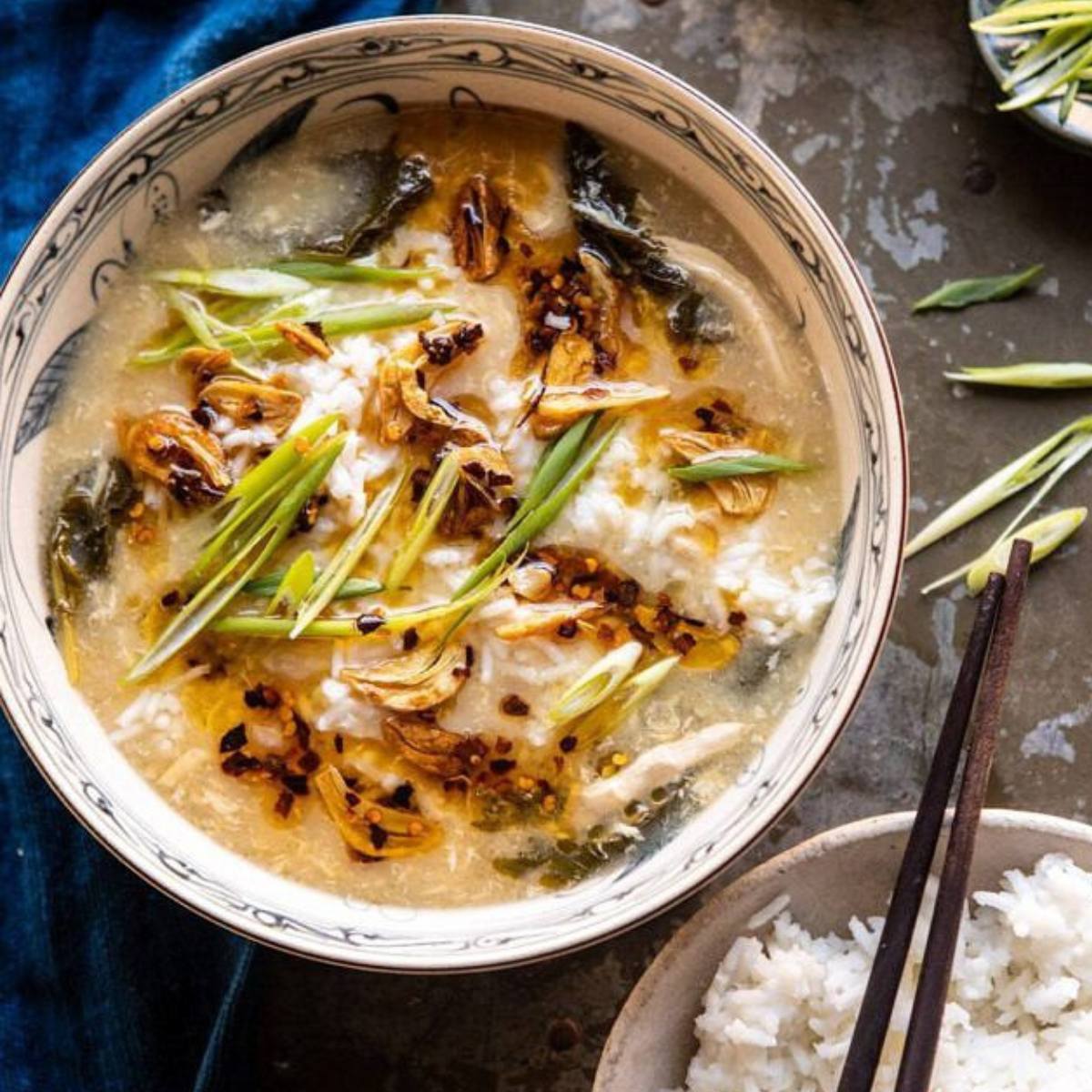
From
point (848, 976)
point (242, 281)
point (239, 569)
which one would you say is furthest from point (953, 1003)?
point (242, 281)

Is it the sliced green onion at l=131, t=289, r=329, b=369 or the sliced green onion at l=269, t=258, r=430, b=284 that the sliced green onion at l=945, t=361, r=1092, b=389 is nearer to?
the sliced green onion at l=269, t=258, r=430, b=284

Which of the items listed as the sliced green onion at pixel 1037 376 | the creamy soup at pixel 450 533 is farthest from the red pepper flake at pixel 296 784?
the sliced green onion at pixel 1037 376

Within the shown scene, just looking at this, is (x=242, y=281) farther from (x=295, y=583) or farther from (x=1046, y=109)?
(x=1046, y=109)

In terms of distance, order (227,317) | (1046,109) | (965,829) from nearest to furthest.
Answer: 1. (965,829)
2. (227,317)
3. (1046,109)

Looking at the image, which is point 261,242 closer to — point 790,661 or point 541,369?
point 541,369

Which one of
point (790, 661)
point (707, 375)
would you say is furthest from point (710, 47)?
point (790, 661)

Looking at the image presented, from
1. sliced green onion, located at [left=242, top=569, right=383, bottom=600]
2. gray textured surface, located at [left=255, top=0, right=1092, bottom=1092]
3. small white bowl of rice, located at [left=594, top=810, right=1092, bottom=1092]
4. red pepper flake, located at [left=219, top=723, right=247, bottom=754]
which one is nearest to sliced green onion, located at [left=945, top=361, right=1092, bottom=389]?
gray textured surface, located at [left=255, top=0, right=1092, bottom=1092]

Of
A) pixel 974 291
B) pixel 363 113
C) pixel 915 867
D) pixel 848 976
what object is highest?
pixel 363 113
